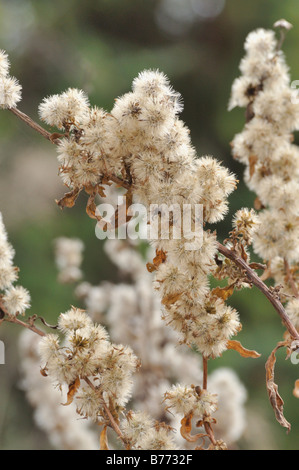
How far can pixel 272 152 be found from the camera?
725 mm

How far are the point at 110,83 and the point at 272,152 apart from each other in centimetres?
276

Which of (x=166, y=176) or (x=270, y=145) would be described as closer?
(x=166, y=176)

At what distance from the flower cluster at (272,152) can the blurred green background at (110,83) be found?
83.2 inches

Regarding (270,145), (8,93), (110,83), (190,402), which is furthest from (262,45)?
(110,83)

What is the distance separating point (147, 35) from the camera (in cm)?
377

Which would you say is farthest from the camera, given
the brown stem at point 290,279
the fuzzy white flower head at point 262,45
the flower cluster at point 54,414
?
the flower cluster at point 54,414

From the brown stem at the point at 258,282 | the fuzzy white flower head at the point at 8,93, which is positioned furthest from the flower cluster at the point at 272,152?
the fuzzy white flower head at the point at 8,93

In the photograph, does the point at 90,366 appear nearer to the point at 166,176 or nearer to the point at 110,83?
the point at 166,176

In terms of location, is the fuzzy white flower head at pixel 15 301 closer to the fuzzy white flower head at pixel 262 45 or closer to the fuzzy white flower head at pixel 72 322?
the fuzzy white flower head at pixel 72 322

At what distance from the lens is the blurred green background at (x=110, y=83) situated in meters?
3.05

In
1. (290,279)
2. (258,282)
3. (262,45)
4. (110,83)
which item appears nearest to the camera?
(258,282)

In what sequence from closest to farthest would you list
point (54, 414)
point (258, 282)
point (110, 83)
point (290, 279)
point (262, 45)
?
point (258, 282) → point (290, 279) → point (262, 45) → point (54, 414) → point (110, 83)

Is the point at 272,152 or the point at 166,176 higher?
the point at 272,152

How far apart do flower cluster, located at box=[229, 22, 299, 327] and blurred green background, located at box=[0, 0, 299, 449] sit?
6.93 ft
